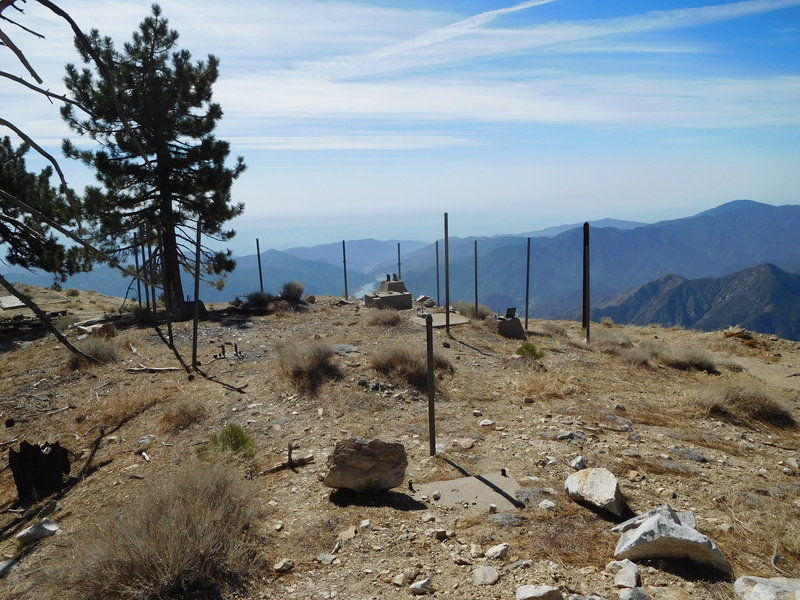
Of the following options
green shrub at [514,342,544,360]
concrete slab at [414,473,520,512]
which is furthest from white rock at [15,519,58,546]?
green shrub at [514,342,544,360]

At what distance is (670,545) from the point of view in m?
3.83

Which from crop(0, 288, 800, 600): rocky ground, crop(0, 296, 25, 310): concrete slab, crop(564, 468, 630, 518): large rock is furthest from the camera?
crop(0, 296, 25, 310): concrete slab

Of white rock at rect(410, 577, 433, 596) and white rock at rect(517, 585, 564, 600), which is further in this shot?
white rock at rect(410, 577, 433, 596)

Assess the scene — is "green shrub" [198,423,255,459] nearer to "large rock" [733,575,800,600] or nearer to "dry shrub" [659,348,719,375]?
"large rock" [733,575,800,600]

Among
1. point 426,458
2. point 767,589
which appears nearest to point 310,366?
point 426,458

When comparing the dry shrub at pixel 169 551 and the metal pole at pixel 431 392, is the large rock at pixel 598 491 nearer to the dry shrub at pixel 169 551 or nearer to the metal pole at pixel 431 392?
the metal pole at pixel 431 392

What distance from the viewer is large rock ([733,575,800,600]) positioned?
3160 millimetres

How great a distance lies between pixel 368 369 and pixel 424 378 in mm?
1185

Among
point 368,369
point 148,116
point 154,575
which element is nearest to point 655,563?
point 154,575

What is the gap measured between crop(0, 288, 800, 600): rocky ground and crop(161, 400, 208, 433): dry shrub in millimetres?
37

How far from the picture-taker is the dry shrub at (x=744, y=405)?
9.20m

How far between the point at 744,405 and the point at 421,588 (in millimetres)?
8242

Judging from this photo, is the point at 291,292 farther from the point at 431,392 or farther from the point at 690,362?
the point at 431,392

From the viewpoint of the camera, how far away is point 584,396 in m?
9.83
